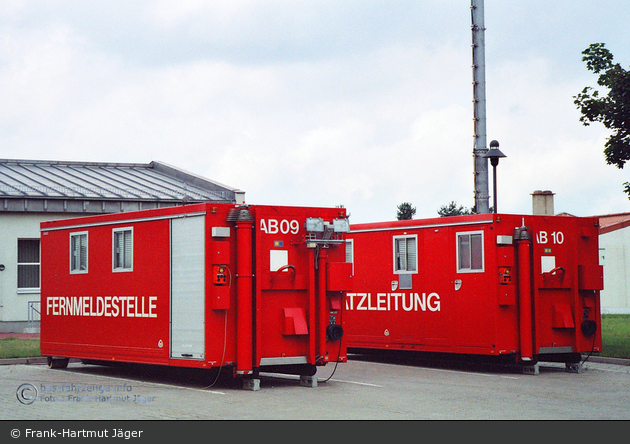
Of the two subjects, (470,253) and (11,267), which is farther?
(11,267)

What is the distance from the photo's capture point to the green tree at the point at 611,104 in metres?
19.6

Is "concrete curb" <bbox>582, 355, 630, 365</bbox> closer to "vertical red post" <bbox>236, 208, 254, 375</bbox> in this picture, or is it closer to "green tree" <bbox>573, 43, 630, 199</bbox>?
"green tree" <bbox>573, 43, 630, 199</bbox>

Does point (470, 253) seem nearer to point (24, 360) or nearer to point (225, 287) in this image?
point (225, 287)

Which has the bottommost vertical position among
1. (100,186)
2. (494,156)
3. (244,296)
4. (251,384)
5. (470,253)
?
(251,384)

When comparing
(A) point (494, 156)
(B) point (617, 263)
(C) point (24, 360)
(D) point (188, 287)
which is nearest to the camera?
(D) point (188, 287)

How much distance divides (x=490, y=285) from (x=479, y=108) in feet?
24.2

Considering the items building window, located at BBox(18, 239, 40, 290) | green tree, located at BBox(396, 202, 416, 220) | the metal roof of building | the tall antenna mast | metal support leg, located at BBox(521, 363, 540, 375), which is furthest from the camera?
green tree, located at BBox(396, 202, 416, 220)

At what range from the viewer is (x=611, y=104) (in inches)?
785

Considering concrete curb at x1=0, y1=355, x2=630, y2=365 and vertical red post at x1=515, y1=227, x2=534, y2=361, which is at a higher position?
vertical red post at x1=515, y1=227, x2=534, y2=361

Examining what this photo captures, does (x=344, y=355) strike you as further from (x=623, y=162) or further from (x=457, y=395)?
(x=623, y=162)

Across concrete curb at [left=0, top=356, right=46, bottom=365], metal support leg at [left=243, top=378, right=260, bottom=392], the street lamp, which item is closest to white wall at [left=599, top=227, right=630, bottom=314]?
the street lamp

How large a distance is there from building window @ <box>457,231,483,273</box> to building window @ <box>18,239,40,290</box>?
17.0 m

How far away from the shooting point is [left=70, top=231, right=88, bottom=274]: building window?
56.3ft

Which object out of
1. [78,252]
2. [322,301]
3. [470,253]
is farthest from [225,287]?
[470,253]
